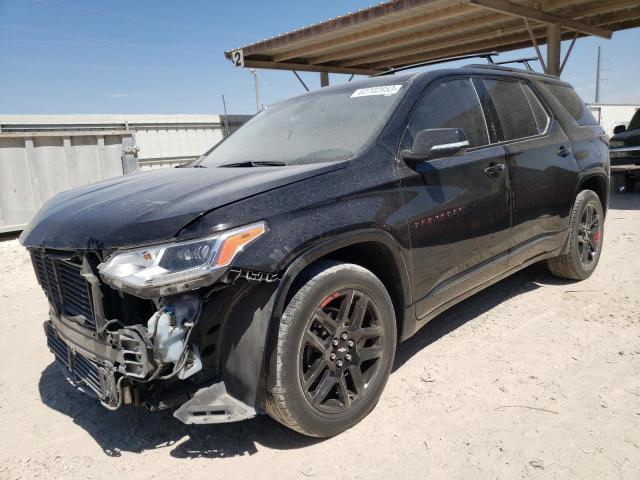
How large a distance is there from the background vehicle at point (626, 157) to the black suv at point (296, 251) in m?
7.71

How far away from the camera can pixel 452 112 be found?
3139 millimetres

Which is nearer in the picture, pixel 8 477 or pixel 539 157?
pixel 8 477

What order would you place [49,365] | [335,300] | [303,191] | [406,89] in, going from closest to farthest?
[303,191] → [335,300] → [406,89] → [49,365]

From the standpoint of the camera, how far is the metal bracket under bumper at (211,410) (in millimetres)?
2062

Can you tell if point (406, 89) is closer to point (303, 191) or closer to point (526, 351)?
point (303, 191)

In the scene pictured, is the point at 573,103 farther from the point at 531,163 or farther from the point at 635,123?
the point at 635,123

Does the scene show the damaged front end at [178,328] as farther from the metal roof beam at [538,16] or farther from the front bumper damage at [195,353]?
the metal roof beam at [538,16]

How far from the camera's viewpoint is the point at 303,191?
2252mm

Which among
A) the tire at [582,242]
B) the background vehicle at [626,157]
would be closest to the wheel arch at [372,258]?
the tire at [582,242]

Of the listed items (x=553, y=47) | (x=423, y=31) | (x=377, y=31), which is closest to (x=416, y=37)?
(x=423, y=31)

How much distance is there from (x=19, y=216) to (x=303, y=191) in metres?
7.26

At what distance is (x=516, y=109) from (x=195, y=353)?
2983mm

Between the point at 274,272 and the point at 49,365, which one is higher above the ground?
the point at 274,272

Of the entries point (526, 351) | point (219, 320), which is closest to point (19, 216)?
point (219, 320)
